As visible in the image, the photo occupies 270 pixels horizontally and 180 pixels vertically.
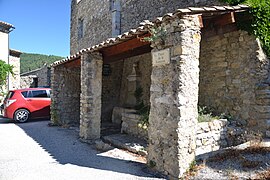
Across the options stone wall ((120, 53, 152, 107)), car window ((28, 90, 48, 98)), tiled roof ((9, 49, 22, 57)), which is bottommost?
car window ((28, 90, 48, 98))

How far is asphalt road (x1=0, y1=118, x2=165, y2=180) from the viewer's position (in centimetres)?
363

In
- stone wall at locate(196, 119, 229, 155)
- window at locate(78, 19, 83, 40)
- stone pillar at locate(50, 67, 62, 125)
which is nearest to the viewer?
stone wall at locate(196, 119, 229, 155)

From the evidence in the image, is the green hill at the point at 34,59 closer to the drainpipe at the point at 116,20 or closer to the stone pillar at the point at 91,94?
the drainpipe at the point at 116,20

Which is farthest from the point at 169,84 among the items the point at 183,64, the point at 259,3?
the point at 259,3

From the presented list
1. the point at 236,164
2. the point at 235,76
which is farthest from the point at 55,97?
the point at 236,164

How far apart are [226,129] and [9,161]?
15.4 ft

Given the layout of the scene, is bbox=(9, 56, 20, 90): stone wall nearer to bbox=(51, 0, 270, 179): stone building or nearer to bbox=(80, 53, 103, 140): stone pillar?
bbox=(51, 0, 270, 179): stone building

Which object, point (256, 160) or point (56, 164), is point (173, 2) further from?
point (56, 164)

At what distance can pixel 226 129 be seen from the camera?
488cm

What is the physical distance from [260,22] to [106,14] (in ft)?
26.0

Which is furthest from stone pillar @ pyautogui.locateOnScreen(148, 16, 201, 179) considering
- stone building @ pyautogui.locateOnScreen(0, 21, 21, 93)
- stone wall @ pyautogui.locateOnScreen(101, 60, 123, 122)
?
stone building @ pyautogui.locateOnScreen(0, 21, 21, 93)

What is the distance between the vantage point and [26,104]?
900 centimetres

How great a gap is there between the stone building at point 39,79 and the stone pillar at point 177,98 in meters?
15.9

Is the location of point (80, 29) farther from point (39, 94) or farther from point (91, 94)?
point (91, 94)
